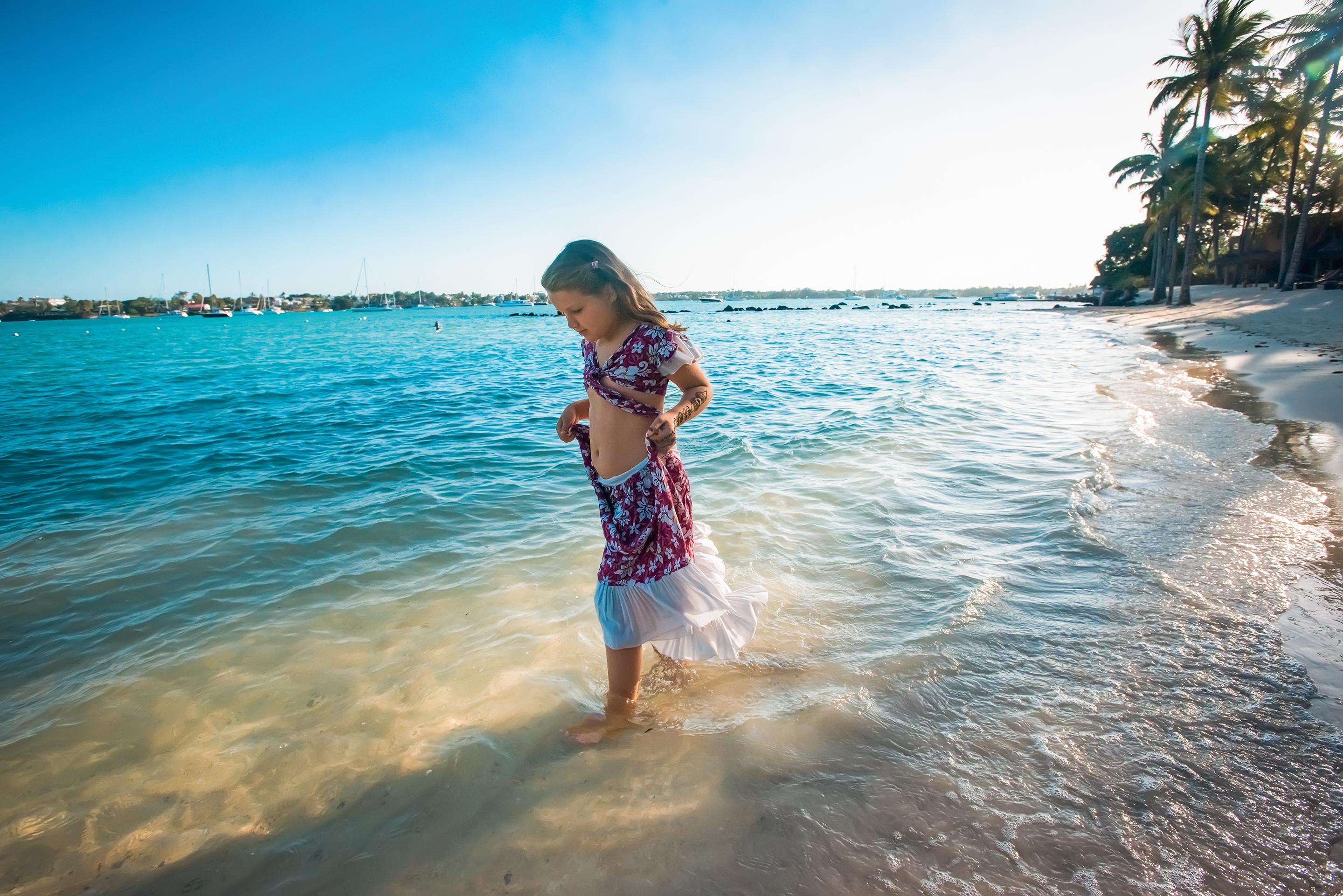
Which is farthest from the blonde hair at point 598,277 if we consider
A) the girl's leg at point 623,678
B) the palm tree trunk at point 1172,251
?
the palm tree trunk at point 1172,251

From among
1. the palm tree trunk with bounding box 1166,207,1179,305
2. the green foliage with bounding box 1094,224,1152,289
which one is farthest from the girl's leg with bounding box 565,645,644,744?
the green foliage with bounding box 1094,224,1152,289

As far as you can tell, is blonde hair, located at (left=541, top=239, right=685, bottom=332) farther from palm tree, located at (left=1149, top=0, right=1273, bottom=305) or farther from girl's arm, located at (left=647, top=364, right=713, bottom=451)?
palm tree, located at (left=1149, top=0, right=1273, bottom=305)

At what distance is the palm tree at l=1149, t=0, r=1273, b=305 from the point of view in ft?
101

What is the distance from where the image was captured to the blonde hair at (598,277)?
7.77 feet

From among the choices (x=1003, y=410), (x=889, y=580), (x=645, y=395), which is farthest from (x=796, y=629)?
(x=1003, y=410)

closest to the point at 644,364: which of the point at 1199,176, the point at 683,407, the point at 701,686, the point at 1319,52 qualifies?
→ the point at 683,407

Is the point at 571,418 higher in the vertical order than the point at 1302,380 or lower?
higher

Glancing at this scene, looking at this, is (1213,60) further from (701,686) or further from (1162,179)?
(701,686)

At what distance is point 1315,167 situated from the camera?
28062 mm

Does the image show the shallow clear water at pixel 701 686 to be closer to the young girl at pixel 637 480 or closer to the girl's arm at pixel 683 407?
the young girl at pixel 637 480

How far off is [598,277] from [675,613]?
4.84 feet

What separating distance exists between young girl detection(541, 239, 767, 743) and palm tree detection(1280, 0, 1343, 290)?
3977 cm

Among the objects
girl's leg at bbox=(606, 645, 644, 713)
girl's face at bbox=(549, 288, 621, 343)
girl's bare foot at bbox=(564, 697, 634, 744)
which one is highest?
girl's face at bbox=(549, 288, 621, 343)

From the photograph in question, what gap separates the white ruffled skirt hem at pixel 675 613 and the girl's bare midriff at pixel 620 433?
0.53 m
